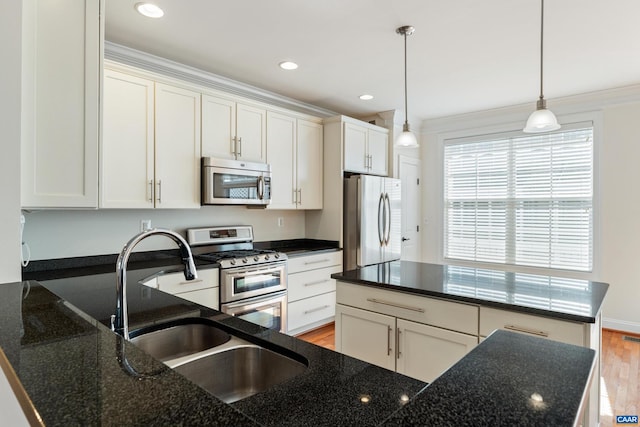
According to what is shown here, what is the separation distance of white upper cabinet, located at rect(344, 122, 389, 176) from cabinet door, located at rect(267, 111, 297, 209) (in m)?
0.64

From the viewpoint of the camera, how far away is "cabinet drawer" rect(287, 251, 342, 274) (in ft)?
11.6

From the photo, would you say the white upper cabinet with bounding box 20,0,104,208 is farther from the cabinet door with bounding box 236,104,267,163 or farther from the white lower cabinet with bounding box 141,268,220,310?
the cabinet door with bounding box 236,104,267,163

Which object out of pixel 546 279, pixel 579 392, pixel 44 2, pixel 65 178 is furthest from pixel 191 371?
pixel 546 279

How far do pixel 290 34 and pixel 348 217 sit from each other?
2.04 meters

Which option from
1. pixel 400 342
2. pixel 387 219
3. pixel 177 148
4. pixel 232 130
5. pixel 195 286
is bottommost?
pixel 400 342

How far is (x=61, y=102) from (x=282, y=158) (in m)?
2.18

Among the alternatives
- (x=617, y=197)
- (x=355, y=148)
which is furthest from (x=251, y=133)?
(x=617, y=197)

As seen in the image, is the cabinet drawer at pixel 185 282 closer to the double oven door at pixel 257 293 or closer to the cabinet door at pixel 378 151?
the double oven door at pixel 257 293

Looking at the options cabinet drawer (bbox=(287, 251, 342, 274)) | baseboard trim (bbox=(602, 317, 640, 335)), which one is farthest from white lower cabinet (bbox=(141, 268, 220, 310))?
baseboard trim (bbox=(602, 317, 640, 335))

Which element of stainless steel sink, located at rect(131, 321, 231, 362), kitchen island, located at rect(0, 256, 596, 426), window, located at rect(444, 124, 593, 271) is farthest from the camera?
window, located at rect(444, 124, 593, 271)

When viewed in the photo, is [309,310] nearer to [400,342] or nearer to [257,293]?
[257,293]

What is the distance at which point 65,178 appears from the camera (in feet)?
5.75

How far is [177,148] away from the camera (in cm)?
292

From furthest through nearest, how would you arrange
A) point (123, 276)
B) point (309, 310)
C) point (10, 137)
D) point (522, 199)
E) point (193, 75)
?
point (522, 199)
point (309, 310)
point (193, 75)
point (10, 137)
point (123, 276)
